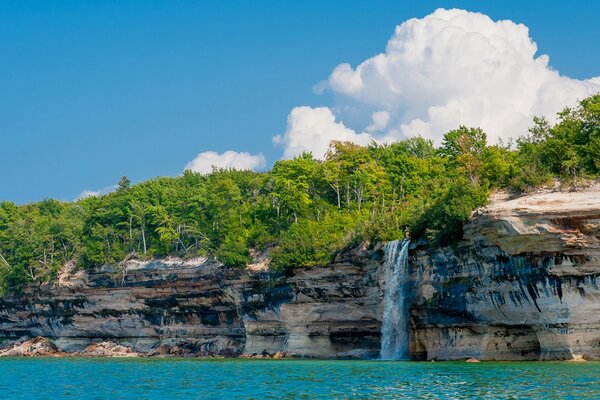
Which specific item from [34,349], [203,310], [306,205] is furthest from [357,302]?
[34,349]

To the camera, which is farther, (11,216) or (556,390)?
(11,216)

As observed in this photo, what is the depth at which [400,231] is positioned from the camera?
2179 inches

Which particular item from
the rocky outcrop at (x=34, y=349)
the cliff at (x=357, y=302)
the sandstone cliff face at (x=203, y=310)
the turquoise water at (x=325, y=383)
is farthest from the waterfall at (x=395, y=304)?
the rocky outcrop at (x=34, y=349)

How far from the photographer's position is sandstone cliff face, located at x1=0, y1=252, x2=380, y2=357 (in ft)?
192

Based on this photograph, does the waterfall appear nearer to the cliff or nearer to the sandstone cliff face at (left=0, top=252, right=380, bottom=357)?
the cliff

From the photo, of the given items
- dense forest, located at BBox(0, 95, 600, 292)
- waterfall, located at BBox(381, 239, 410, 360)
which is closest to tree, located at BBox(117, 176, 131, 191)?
dense forest, located at BBox(0, 95, 600, 292)

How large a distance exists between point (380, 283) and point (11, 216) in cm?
5597

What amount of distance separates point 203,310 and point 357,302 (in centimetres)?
1736

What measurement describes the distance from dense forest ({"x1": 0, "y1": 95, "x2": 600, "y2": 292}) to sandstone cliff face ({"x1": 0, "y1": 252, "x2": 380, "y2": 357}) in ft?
5.88

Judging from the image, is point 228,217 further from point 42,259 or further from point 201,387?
point 201,387

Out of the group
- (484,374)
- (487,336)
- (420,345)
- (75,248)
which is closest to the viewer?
(484,374)

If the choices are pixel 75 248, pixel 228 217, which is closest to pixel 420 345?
pixel 228 217

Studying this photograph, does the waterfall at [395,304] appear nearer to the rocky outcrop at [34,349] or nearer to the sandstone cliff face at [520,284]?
the sandstone cliff face at [520,284]

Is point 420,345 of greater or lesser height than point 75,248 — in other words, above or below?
below
